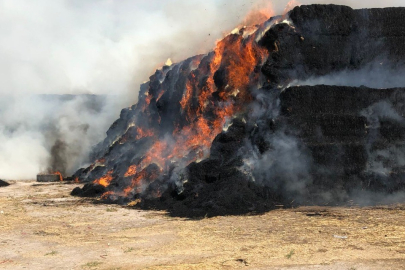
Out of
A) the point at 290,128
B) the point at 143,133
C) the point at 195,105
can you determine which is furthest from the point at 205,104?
the point at 143,133

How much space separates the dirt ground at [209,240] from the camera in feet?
37.0

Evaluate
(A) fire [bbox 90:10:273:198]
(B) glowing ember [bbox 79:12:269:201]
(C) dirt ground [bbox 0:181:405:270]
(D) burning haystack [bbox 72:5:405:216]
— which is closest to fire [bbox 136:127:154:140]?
(B) glowing ember [bbox 79:12:269:201]

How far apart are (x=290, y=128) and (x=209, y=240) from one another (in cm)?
942

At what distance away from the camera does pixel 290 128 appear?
2150 centimetres

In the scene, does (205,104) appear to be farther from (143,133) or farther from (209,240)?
(209,240)

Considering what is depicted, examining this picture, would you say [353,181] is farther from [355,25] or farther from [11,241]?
[11,241]

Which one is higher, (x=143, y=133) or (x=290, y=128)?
(x=143, y=133)

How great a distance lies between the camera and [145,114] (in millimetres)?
42438

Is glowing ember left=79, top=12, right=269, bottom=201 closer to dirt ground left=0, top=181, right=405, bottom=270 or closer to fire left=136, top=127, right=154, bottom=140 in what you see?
fire left=136, top=127, right=154, bottom=140

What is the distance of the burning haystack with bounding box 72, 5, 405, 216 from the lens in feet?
68.6

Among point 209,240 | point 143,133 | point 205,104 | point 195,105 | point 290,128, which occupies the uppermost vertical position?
point 195,105

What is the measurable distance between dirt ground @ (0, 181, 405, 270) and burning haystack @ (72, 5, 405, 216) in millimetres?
2114

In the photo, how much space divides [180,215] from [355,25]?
14.1 metres

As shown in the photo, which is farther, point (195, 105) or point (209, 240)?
point (195, 105)
